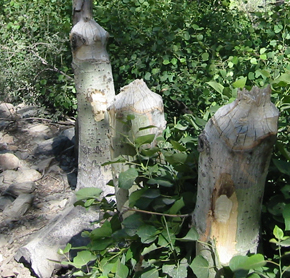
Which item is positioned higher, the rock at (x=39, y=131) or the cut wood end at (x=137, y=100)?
the cut wood end at (x=137, y=100)

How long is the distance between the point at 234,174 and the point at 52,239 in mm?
2326

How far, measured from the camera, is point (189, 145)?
207 centimetres

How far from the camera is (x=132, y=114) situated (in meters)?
2.08

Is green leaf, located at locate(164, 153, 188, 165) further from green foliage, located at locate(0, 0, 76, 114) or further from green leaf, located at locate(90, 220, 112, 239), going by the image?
green foliage, located at locate(0, 0, 76, 114)

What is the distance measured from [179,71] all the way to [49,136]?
193 centimetres

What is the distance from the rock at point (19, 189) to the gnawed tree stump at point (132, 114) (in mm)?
2398

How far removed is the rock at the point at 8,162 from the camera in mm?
4816

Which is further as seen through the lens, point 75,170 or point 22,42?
point 22,42

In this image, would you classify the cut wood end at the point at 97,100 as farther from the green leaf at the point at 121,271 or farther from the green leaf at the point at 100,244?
the green leaf at the point at 121,271

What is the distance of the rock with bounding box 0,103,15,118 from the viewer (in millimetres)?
5970

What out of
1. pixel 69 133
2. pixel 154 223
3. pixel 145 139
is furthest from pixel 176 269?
pixel 69 133

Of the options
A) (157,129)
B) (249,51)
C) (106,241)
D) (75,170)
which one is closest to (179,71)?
(249,51)

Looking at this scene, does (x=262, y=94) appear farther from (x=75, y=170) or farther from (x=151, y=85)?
(x=75, y=170)

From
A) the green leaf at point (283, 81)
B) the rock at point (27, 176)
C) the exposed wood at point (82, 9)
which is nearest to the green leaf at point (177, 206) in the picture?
the green leaf at point (283, 81)
